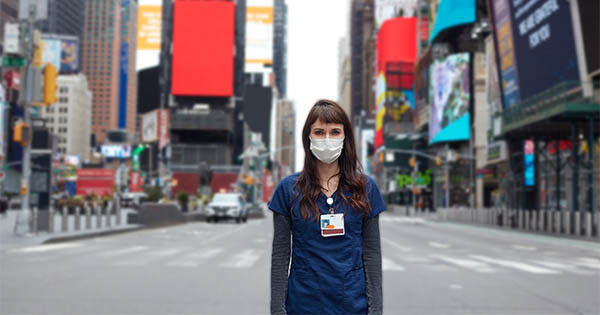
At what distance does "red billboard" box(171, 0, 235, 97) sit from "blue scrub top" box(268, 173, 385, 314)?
370ft

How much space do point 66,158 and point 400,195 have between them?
6930cm

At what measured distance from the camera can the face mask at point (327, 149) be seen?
11.3ft

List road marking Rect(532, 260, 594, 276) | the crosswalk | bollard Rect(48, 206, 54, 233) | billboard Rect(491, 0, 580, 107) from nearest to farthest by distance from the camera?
road marking Rect(532, 260, 594, 276) → the crosswalk → bollard Rect(48, 206, 54, 233) → billboard Rect(491, 0, 580, 107)

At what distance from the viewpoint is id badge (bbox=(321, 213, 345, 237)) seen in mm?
3291

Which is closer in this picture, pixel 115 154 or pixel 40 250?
pixel 40 250

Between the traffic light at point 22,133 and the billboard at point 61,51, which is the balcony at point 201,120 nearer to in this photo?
the billboard at point 61,51

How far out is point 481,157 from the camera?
75.6m

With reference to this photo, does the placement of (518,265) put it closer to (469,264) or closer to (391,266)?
(469,264)

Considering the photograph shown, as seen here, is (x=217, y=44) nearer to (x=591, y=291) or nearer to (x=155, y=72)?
(x=155, y=72)

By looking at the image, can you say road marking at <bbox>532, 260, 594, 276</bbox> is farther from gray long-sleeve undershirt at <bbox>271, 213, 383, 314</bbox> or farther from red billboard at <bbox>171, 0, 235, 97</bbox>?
red billboard at <bbox>171, 0, 235, 97</bbox>

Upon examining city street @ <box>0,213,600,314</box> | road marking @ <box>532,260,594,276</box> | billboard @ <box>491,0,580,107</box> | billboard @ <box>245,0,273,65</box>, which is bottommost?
road marking @ <box>532,260,594,276</box>

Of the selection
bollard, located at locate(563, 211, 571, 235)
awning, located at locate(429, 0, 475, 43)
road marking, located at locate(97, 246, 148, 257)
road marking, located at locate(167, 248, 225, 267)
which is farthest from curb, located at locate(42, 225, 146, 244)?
awning, located at locate(429, 0, 475, 43)

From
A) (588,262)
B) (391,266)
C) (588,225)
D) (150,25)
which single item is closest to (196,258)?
(391,266)

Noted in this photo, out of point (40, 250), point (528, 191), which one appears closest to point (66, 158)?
point (528, 191)
